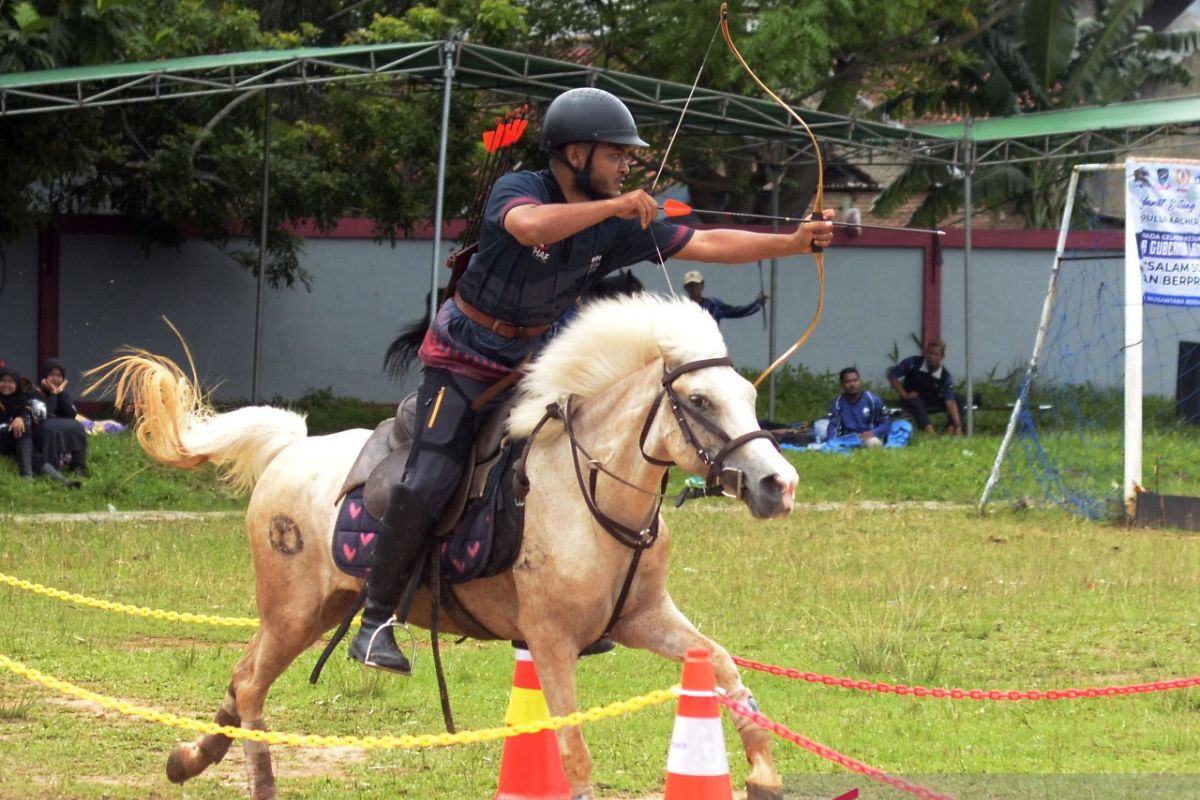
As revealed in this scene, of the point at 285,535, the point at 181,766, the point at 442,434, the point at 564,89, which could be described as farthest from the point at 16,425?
the point at 442,434

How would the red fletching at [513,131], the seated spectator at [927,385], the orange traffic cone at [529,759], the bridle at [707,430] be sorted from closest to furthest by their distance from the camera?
the bridle at [707,430], the orange traffic cone at [529,759], the red fletching at [513,131], the seated spectator at [927,385]

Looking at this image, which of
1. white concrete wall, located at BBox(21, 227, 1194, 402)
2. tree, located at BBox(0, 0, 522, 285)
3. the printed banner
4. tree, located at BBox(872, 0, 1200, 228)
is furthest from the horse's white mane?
tree, located at BBox(872, 0, 1200, 228)

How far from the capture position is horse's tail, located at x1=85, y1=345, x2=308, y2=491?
6.91 metres

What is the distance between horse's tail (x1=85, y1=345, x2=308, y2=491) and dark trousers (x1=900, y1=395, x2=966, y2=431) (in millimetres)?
14564

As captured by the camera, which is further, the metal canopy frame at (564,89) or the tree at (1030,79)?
the tree at (1030,79)

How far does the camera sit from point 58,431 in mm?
15953

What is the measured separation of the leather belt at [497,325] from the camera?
5754 mm

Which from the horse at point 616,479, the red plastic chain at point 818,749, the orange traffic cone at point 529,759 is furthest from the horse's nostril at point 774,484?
the orange traffic cone at point 529,759

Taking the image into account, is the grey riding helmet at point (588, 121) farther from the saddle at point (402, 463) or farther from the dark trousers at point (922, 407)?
the dark trousers at point (922, 407)

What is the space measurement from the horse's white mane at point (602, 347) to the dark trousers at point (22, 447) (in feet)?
37.7

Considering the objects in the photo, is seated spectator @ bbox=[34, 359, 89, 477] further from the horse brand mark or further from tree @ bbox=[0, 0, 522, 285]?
the horse brand mark

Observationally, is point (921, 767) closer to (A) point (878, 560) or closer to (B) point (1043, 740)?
(B) point (1043, 740)

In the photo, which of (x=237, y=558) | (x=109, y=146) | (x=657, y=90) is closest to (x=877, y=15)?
(x=657, y=90)

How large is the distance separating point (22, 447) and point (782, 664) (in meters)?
9.76
